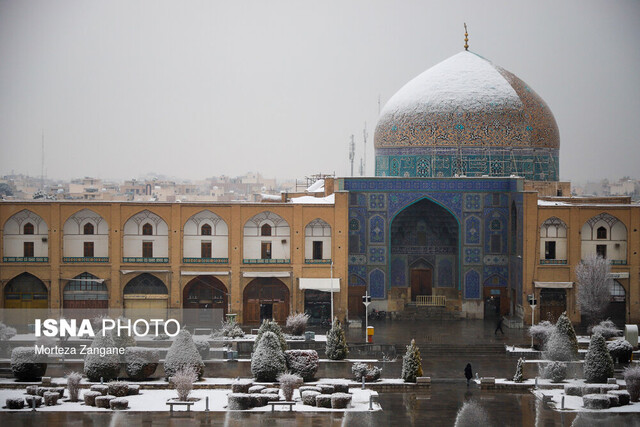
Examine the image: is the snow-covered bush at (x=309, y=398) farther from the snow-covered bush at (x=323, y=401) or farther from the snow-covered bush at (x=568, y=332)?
the snow-covered bush at (x=568, y=332)

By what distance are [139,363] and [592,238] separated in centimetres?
1750

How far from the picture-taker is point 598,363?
106 ft

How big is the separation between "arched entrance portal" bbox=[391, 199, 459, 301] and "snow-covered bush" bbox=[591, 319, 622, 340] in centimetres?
707

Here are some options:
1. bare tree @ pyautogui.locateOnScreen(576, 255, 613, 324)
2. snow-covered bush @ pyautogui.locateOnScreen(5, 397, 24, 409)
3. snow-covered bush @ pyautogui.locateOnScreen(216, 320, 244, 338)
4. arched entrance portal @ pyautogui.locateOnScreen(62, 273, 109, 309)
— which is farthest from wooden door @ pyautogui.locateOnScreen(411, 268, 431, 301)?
snow-covered bush @ pyautogui.locateOnScreen(5, 397, 24, 409)

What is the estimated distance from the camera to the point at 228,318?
40.3 meters

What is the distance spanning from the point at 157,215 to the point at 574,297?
1458 cm

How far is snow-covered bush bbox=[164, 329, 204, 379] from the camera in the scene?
32312mm

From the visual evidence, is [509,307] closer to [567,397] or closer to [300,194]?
[300,194]

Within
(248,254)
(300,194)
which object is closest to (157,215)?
(248,254)

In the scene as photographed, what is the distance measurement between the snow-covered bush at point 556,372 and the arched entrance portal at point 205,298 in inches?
510

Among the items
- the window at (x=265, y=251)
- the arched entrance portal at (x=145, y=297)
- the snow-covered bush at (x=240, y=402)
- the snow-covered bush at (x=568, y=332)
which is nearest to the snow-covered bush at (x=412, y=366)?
the snow-covered bush at (x=568, y=332)

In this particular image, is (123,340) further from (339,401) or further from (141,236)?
(141,236)

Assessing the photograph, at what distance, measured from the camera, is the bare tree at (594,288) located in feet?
133

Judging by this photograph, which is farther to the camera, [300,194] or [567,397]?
[300,194]
